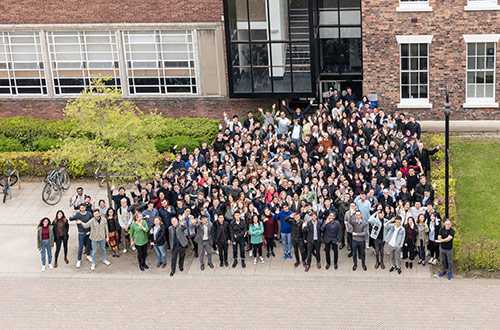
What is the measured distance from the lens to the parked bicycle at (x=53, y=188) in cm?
3084

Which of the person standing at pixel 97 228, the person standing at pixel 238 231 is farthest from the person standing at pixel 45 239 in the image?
the person standing at pixel 238 231

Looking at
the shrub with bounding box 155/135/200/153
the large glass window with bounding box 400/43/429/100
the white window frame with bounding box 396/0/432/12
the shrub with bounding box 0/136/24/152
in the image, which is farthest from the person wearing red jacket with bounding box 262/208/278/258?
the shrub with bounding box 0/136/24/152

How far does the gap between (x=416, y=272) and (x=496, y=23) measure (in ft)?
38.7

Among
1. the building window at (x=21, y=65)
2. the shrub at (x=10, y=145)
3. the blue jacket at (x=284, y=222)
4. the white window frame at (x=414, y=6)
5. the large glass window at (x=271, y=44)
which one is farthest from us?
the building window at (x=21, y=65)

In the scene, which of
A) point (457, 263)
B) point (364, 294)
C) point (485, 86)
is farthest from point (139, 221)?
point (485, 86)

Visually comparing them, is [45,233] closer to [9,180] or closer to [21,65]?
[9,180]

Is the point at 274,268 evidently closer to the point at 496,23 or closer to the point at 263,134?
the point at 263,134

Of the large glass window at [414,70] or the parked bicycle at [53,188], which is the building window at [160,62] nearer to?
the parked bicycle at [53,188]

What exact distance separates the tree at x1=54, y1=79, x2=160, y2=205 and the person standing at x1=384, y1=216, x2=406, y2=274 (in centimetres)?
719

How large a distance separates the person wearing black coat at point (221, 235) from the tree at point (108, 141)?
3.24 metres

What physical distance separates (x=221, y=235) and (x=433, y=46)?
40.4 feet

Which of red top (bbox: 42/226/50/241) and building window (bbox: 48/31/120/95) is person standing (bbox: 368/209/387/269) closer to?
red top (bbox: 42/226/50/241)

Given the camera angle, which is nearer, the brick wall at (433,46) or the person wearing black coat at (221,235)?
the person wearing black coat at (221,235)

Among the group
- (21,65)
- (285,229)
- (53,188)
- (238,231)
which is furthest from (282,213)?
(21,65)
